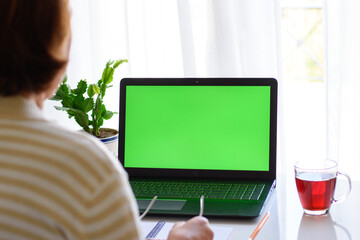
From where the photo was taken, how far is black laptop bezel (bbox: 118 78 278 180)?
153cm

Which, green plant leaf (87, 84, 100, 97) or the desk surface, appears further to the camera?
green plant leaf (87, 84, 100, 97)

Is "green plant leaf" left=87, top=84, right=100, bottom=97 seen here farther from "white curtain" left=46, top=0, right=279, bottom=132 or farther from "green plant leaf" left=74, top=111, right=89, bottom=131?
"white curtain" left=46, top=0, right=279, bottom=132

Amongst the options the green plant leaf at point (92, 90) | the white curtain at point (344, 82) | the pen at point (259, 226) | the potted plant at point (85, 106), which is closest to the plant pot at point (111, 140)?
the potted plant at point (85, 106)

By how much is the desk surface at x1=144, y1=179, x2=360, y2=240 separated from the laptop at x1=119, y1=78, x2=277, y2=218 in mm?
70

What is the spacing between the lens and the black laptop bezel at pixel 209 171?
1.53m

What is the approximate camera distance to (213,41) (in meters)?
2.46

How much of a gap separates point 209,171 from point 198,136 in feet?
0.31

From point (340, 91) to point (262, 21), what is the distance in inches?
15.7

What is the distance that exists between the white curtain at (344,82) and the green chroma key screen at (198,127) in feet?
2.73

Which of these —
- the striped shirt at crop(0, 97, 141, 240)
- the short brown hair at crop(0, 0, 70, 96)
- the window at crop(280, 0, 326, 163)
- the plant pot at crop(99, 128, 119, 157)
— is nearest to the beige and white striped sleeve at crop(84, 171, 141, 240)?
the striped shirt at crop(0, 97, 141, 240)

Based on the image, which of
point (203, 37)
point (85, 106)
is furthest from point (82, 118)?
point (203, 37)

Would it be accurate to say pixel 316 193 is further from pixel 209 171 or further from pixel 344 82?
pixel 344 82

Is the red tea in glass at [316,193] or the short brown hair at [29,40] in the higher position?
the short brown hair at [29,40]

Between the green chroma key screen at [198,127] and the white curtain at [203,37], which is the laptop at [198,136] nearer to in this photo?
the green chroma key screen at [198,127]
